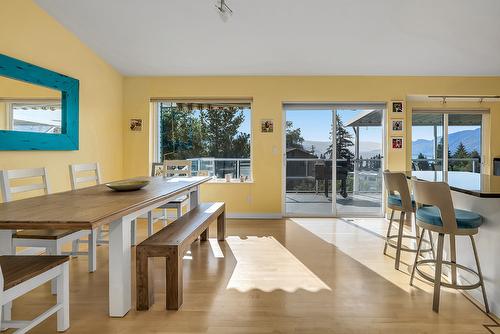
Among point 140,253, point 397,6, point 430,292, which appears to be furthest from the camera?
point 397,6

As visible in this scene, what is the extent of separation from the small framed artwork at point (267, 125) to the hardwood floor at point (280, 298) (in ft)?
7.07

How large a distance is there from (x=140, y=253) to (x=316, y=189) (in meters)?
3.69

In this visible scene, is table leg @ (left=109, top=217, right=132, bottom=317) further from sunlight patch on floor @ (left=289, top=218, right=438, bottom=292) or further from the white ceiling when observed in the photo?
the white ceiling

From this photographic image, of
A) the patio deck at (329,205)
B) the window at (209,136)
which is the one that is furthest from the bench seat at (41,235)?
the patio deck at (329,205)

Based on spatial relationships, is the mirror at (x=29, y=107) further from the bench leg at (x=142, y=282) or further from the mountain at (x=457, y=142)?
the mountain at (x=457, y=142)

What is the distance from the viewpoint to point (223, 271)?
2.80 meters

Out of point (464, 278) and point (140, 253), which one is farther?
point (464, 278)

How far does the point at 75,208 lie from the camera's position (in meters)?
1.76

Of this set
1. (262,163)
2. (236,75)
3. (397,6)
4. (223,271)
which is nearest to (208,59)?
(236,75)

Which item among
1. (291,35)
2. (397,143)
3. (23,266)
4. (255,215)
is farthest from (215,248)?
(397,143)

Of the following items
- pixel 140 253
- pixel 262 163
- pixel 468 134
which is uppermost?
pixel 468 134

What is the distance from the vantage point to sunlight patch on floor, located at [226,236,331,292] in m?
2.49

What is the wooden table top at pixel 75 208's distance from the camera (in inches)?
57.4

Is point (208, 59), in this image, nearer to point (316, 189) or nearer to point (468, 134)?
point (316, 189)
